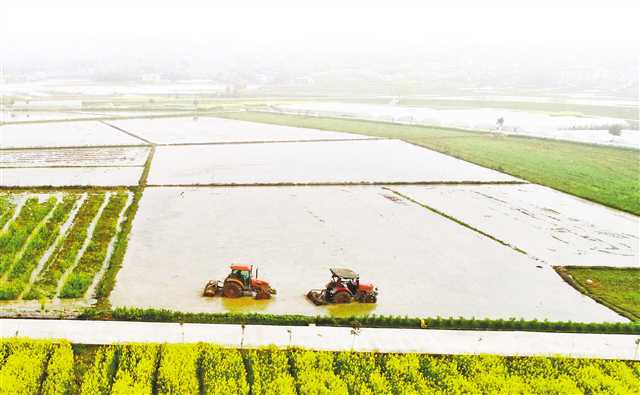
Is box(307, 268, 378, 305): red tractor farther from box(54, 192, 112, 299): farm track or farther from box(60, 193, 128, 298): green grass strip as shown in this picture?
box(54, 192, 112, 299): farm track

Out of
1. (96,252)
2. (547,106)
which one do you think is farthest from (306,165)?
(547,106)

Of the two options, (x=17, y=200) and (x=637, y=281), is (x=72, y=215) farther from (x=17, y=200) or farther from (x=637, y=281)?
(x=637, y=281)

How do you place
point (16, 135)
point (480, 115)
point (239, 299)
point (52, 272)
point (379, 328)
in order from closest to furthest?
point (379, 328) < point (239, 299) < point (52, 272) < point (16, 135) < point (480, 115)

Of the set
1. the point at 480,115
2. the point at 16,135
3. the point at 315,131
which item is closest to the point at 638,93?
the point at 480,115

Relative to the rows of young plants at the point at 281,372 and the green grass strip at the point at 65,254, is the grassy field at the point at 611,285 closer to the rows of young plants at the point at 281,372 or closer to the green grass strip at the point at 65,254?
the rows of young plants at the point at 281,372

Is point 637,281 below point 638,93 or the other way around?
below

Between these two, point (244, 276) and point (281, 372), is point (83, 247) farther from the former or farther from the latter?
point (281, 372)
